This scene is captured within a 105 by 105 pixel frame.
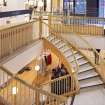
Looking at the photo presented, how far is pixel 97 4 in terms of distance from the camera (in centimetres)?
1967

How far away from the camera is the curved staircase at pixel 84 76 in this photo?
1079cm

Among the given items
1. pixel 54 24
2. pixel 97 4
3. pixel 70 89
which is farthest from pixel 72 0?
pixel 70 89

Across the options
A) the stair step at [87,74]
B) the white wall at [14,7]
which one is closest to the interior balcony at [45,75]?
the stair step at [87,74]

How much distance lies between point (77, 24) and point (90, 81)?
4378 mm

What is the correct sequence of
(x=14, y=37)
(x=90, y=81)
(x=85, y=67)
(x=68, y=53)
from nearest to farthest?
(x=14, y=37), (x=90, y=81), (x=85, y=67), (x=68, y=53)

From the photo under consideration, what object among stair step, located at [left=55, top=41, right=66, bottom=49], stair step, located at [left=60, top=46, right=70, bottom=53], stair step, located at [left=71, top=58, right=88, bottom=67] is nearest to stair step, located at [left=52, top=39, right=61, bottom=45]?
stair step, located at [left=55, top=41, right=66, bottom=49]

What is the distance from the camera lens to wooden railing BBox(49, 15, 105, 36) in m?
14.5

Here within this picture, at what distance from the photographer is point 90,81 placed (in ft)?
37.9

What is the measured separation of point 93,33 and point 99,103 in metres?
4.71

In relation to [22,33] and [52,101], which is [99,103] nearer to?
[52,101]

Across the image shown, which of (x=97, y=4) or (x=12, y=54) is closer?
(x=12, y=54)

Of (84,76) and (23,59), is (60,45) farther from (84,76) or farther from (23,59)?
(23,59)

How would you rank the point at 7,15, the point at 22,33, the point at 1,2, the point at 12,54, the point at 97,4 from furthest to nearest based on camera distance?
the point at 97,4, the point at 1,2, the point at 7,15, the point at 22,33, the point at 12,54

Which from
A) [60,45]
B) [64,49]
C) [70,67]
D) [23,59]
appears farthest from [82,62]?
[23,59]
